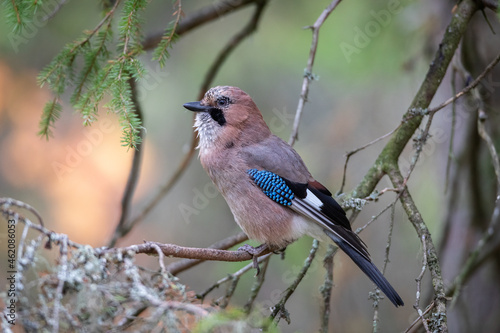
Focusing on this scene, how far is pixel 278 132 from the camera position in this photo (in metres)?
5.70

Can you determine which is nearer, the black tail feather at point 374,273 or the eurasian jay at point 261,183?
the black tail feather at point 374,273

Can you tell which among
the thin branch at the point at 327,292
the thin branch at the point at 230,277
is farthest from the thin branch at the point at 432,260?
the thin branch at the point at 230,277

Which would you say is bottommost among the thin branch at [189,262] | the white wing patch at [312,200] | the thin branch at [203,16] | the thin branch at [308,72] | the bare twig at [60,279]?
the bare twig at [60,279]

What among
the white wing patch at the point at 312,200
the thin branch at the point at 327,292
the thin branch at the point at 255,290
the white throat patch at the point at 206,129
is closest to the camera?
the thin branch at the point at 327,292

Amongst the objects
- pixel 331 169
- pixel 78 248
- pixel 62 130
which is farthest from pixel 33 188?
pixel 78 248

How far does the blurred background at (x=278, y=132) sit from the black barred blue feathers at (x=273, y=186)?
126 cm

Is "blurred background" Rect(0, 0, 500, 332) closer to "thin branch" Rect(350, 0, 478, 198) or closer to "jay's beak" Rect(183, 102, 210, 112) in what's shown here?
"thin branch" Rect(350, 0, 478, 198)

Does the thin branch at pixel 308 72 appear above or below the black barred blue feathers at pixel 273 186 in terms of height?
above

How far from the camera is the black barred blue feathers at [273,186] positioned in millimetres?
3516

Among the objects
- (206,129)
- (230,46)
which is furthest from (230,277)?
(230,46)

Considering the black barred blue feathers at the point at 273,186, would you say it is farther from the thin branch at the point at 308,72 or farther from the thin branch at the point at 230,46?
the thin branch at the point at 230,46

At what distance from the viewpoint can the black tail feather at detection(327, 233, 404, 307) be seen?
115 inches

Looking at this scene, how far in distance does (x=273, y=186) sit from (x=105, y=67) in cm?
129

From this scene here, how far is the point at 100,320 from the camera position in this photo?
1.71 meters
